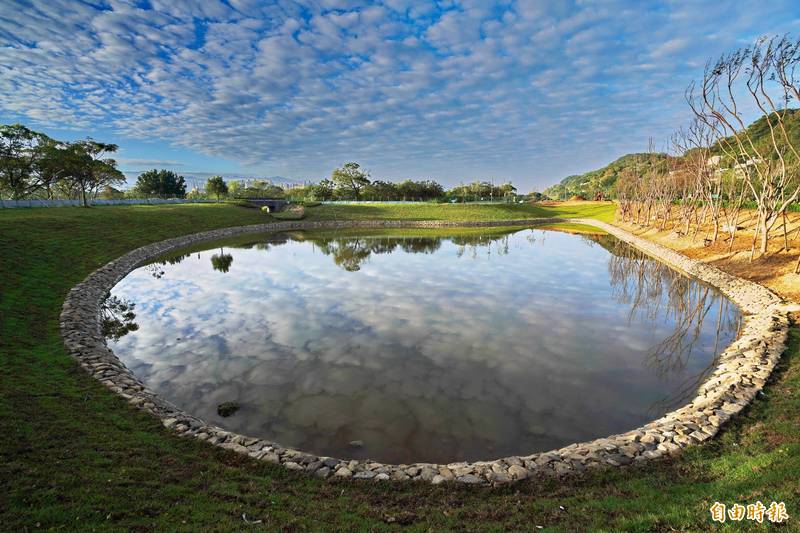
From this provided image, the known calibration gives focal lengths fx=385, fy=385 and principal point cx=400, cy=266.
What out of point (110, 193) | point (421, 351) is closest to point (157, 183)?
point (110, 193)

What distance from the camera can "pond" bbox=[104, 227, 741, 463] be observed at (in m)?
10.6

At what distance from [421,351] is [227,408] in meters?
7.43

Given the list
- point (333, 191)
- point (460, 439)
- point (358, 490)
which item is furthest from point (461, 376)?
point (333, 191)

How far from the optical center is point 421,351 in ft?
51.6

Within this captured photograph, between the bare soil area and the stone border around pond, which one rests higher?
the bare soil area

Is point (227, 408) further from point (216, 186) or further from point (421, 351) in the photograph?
point (216, 186)

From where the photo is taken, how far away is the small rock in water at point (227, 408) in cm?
1120

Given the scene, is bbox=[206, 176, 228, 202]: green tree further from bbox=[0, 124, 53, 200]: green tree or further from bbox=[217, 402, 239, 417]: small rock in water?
bbox=[217, 402, 239, 417]: small rock in water

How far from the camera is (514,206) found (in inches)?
4040

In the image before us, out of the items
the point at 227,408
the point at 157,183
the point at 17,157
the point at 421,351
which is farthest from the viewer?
the point at 157,183

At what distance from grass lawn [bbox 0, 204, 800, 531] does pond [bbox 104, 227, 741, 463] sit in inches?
75.5

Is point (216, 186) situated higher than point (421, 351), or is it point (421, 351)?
point (216, 186)

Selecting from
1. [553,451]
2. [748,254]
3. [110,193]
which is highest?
[110,193]

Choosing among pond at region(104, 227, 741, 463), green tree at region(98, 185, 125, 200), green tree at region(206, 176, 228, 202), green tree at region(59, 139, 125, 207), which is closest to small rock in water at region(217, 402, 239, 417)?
pond at region(104, 227, 741, 463)
